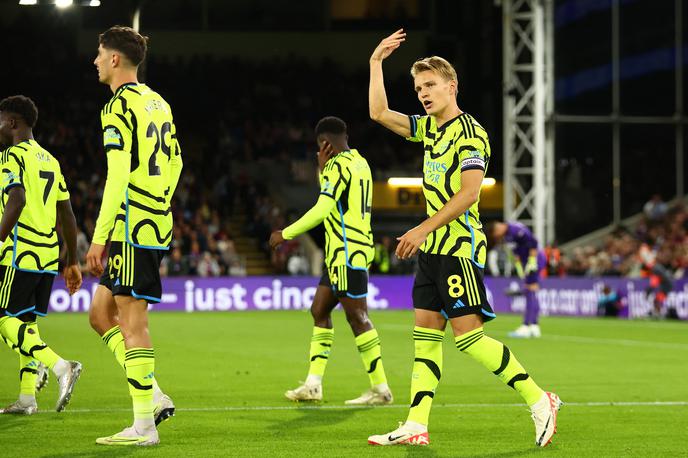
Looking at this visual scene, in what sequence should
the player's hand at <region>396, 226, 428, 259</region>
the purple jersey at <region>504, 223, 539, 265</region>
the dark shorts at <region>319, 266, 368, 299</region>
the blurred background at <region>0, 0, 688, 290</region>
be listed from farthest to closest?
the blurred background at <region>0, 0, 688, 290</region>, the purple jersey at <region>504, 223, 539, 265</region>, the dark shorts at <region>319, 266, 368, 299</region>, the player's hand at <region>396, 226, 428, 259</region>

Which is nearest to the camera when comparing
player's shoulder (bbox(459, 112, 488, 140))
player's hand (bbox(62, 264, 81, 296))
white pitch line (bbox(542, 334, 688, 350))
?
player's shoulder (bbox(459, 112, 488, 140))

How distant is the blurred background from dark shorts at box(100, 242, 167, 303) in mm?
27443

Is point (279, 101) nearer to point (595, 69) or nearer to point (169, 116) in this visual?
point (595, 69)

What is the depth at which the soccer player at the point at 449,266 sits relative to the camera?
314 inches

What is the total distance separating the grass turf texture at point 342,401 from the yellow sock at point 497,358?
1.35 ft

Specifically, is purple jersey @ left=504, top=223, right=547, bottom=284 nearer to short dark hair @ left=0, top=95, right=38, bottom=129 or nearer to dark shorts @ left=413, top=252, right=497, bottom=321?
short dark hair @ left=0, top=95, right=38, bottom=129

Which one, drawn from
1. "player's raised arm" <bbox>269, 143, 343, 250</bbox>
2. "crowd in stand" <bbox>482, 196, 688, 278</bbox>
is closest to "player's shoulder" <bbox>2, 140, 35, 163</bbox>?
"player's raised arm" <bbox>269, 143, 343, 250</bbox>

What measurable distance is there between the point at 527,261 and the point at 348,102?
79.0 feet

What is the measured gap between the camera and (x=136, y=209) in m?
7.95

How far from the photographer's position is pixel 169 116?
26.9 ft

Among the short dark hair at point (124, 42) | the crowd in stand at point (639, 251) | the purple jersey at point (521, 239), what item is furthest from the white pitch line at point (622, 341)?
the short dark hair at point (124, 42)

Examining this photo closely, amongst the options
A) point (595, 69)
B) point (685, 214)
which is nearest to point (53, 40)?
point (595, 69)

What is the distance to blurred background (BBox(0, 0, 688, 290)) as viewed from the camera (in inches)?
1518

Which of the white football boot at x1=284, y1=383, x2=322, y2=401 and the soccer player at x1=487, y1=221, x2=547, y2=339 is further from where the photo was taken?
the soccer player at x1=487, y1=221, x2=547, y2=339
